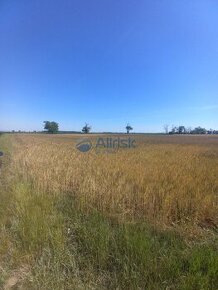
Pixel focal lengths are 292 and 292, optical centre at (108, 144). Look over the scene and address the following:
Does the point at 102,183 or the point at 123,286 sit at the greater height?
the point at 102,183

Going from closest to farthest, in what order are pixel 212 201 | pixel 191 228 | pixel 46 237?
1. pixel 46 237
2. pixel 191 228
3. pixel 212 201

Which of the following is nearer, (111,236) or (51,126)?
(111,236)

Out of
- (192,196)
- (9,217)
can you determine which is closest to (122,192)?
(192,196)

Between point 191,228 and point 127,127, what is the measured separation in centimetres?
14595

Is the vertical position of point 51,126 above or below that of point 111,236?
above

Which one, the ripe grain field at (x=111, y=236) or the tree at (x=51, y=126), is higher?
the tree at (x=51, y=126)

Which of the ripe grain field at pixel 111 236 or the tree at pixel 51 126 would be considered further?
the tree at pixel 51 126

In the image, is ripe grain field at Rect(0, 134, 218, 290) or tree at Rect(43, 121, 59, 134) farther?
tree at Rect(43, 121, 59, 134)

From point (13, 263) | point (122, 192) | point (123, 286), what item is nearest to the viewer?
point (123, 286)

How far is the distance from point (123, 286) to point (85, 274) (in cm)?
58

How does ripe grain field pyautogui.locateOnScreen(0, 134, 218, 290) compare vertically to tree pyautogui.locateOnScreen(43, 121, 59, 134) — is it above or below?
below

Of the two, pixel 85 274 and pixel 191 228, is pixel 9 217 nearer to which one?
pixel 85 274

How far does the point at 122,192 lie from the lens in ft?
22.3

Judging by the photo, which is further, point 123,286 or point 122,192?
point 122,192
